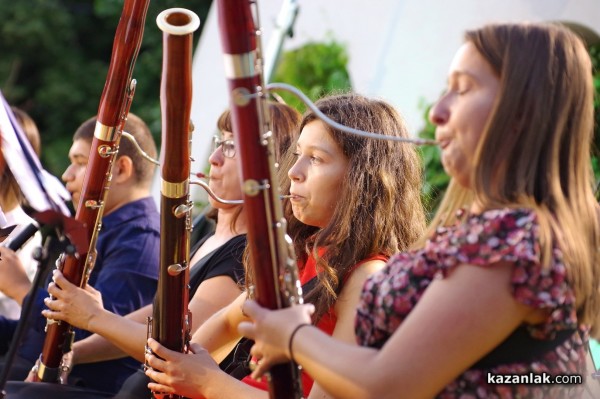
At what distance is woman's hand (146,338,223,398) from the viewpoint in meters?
2.25

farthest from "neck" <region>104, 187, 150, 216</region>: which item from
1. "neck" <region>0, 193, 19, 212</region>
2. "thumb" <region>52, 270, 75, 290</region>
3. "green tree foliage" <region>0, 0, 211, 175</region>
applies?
"green tree foliage" <region>0, 0, 211, 175</region>

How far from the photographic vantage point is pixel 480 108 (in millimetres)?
1569

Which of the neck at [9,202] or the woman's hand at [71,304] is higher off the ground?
the neck at [9,202]

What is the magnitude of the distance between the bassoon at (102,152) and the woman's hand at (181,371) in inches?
18.2

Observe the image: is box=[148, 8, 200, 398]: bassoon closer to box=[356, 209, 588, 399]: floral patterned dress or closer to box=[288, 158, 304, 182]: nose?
box=[288, 158, 304, 182]: nose

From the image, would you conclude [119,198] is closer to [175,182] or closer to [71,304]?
[71,304]

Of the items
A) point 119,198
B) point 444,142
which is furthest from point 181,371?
point 119,198

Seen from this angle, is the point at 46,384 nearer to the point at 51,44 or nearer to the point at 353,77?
the point at 353,77

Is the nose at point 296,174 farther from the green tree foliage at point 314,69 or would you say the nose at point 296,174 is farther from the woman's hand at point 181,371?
the green tree foliage at point 314,69

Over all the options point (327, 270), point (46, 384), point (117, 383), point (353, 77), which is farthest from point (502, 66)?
point (353, 77)

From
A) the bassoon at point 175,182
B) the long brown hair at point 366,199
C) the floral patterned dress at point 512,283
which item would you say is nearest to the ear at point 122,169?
the long brown hair at point 366,199

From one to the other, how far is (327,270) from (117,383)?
1.68 metres

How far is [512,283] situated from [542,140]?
262 millimetres

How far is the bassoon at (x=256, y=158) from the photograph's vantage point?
1.67m
